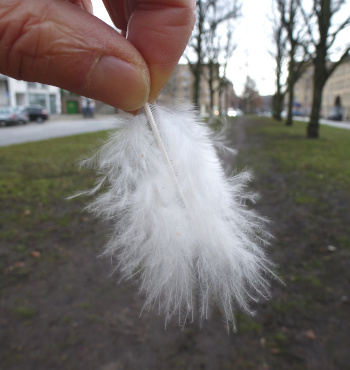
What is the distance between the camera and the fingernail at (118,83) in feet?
4.48

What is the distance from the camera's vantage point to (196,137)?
5.72ft

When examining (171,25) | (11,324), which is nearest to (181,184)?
(171,25)

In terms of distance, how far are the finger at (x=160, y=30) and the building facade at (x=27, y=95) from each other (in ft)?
141

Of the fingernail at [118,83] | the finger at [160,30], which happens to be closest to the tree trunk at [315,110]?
the finger at [160,30]

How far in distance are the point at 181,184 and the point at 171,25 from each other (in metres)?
0.77

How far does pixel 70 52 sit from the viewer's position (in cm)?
132

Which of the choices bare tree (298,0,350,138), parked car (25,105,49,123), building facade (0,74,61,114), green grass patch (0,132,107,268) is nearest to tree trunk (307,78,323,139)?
bare tree (298,0,350,138)

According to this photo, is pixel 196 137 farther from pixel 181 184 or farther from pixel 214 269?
pixel 214 269

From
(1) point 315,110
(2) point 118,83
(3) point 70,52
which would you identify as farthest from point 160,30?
(1) point 315,110

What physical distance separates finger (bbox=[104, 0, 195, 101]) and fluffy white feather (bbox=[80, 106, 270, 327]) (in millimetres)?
261

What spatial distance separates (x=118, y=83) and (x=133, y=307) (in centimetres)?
247

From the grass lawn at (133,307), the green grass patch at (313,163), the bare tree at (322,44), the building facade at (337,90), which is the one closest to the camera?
the grass lawn at (133,307)

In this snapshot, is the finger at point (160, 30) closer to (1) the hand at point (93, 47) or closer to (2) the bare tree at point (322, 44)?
(1) the hand at point (93, 47)

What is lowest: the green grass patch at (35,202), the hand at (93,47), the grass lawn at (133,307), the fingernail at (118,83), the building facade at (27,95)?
the grass lawn at (133,307)
